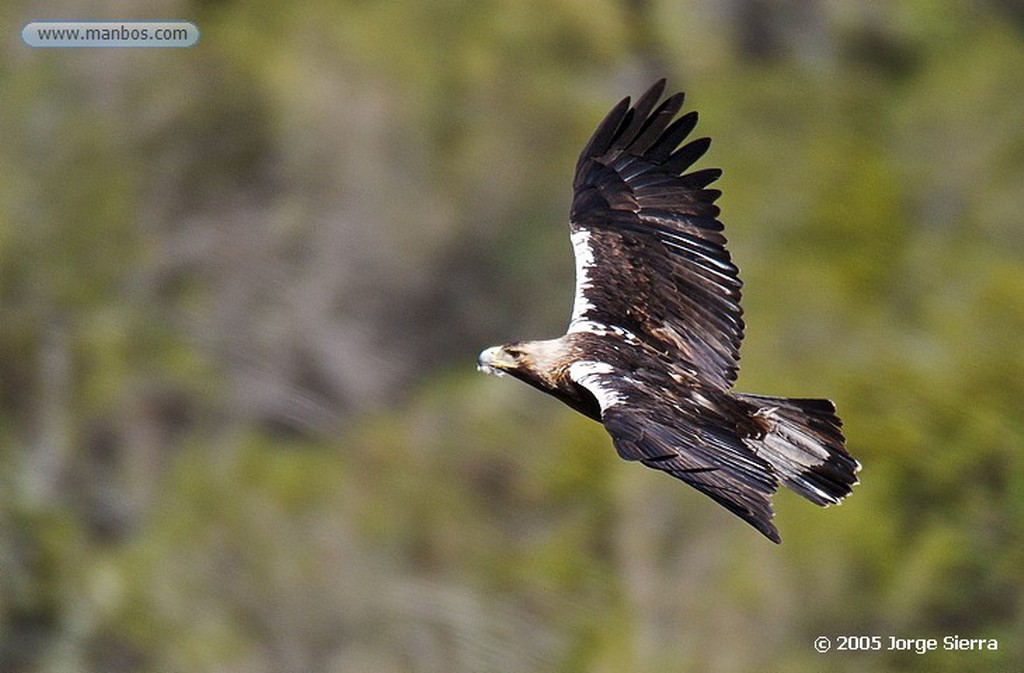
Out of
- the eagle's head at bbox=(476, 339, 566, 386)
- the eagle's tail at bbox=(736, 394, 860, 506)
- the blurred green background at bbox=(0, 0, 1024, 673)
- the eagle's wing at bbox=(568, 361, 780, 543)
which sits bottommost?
the eagle's wing at bbox=(568, 361, 780, 543)

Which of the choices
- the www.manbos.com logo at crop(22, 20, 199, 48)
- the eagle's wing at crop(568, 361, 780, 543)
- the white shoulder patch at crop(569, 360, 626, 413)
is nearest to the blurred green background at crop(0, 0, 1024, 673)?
the www.manbos.com logo at crop(22, 20, 199, 48)

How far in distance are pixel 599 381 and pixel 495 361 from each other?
503 millimetres

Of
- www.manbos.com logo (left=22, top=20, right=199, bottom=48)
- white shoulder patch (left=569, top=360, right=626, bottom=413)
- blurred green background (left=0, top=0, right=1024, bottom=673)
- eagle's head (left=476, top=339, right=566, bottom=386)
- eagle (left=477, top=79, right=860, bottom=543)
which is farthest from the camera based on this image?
www.manbos.com logo (left=22, top=20, right=199, bottom=48)

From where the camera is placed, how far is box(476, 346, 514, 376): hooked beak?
20.3ft

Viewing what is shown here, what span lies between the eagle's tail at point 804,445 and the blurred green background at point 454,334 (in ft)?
22.1

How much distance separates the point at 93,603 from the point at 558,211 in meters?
4.92

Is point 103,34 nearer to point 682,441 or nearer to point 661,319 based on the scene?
point 661,319

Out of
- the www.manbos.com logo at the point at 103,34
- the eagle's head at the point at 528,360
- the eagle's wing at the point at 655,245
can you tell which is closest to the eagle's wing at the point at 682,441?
the eagle's head at the point at 528,360

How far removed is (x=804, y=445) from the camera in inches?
237

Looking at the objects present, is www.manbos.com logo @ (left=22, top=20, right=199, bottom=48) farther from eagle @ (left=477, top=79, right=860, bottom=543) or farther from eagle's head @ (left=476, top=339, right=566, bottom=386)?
eagle's head @ (left=476, top=339, right=566, bottom=386)

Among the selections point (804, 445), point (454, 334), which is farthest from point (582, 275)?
point (454, 334)

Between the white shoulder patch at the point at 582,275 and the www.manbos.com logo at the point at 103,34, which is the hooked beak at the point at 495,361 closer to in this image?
the white shoulder patch at the point at 582,275

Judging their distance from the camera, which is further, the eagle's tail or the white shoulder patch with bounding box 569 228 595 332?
the white shoulder patch with bounding box 569 228 595 332

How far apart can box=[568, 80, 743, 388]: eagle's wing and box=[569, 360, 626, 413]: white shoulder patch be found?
34cm
